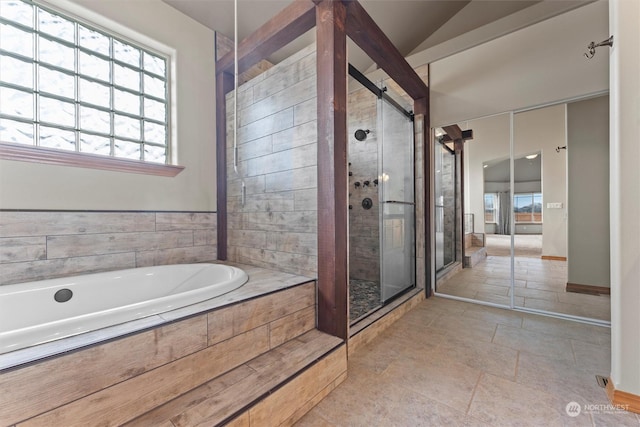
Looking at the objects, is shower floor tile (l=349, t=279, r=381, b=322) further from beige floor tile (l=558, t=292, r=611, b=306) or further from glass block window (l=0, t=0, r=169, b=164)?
glass block window (l=0, t=0, r=169, b=164)

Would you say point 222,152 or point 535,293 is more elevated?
point 222,152

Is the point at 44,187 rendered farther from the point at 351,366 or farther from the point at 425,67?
the point at 425,67

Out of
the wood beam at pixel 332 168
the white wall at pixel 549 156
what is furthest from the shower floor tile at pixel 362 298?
the white wall at pixel 549 156

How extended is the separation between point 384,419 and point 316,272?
0.89 metres

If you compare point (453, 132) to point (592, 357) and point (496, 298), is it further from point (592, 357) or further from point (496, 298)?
point (592, 357)

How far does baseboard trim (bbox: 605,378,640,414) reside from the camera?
1.33 m

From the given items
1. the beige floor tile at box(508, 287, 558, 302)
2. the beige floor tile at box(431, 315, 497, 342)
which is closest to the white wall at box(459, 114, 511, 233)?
the beige floor tile at box(508, 287, 558, 302)

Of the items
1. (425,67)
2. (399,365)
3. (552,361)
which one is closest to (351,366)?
(399,365)

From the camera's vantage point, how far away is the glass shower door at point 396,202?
2613 mm

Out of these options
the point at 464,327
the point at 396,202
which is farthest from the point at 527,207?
the point at 464,327

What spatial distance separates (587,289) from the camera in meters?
2.93

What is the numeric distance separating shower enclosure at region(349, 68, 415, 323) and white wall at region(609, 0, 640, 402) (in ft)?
4.93

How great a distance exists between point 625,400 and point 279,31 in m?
3.09

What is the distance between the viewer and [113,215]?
83.7 inches
